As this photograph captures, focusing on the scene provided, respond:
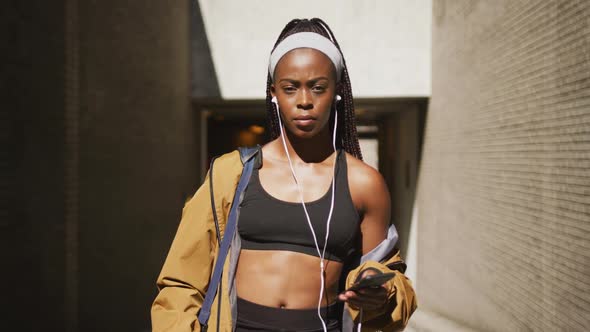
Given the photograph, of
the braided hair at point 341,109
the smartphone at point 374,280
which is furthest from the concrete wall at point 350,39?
the smartphone at point 374,280

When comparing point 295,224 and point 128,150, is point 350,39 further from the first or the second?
point 295,224

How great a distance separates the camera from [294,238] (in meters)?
1.87

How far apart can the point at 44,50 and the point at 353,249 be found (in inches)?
128

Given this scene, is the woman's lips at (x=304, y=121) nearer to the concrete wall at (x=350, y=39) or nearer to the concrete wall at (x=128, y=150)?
the concrete wall at (x=128, y=150)

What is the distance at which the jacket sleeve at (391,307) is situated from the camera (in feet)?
6.04

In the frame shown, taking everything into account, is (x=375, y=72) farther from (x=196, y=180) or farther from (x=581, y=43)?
(x=581, y=43)

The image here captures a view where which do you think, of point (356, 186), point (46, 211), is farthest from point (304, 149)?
point (46, 211)

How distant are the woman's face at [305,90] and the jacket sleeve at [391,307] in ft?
1.85

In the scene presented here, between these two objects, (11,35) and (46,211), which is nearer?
(11,35)

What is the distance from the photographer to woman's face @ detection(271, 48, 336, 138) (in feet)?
6.34

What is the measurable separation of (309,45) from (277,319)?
1.04m

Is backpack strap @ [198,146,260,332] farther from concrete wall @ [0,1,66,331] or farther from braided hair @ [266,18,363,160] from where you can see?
concrete wall @ [0,1,66,331]

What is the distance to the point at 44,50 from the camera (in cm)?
402

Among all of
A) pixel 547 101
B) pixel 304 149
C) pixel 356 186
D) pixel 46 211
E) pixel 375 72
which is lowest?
pixel 46 211
